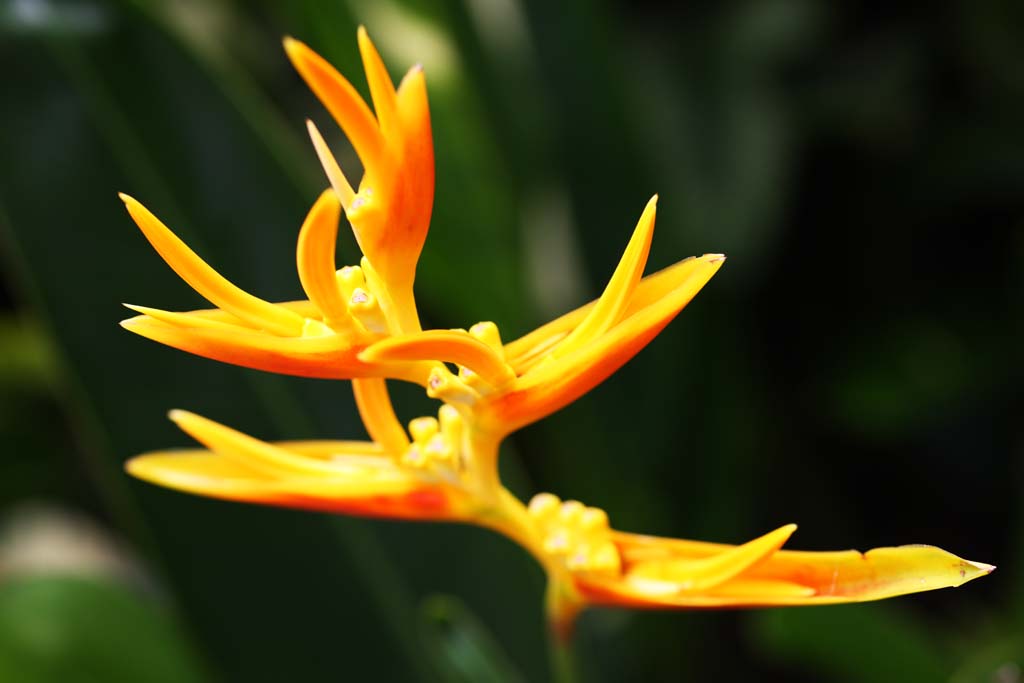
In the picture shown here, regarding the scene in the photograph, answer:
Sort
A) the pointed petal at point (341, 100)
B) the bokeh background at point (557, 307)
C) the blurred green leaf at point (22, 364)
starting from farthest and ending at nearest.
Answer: the blurred green leaf at point (22, 364), the bokeh background at point (557, 307), the pointed petal at point (341, 100)

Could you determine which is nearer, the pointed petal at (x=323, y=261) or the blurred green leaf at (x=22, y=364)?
the pointed petal at (x=323, y=261)

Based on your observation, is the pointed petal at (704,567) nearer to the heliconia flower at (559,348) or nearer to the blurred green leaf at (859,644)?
the heliconia flower at (559,348)

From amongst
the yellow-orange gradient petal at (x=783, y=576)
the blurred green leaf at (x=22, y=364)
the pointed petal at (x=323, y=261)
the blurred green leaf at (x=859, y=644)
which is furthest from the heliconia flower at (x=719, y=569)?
the blurred green leaf at (x=22, y=364)

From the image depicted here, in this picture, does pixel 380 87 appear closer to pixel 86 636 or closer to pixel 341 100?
pixel 341 100

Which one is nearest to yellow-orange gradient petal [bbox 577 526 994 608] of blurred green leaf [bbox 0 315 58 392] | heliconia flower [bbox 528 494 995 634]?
heliconia flower [bbox 528 494 995 634]

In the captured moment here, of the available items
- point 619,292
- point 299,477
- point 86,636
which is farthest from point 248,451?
point 86,636

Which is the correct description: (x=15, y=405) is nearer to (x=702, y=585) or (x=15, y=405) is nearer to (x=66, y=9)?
(x=66, y=9)
